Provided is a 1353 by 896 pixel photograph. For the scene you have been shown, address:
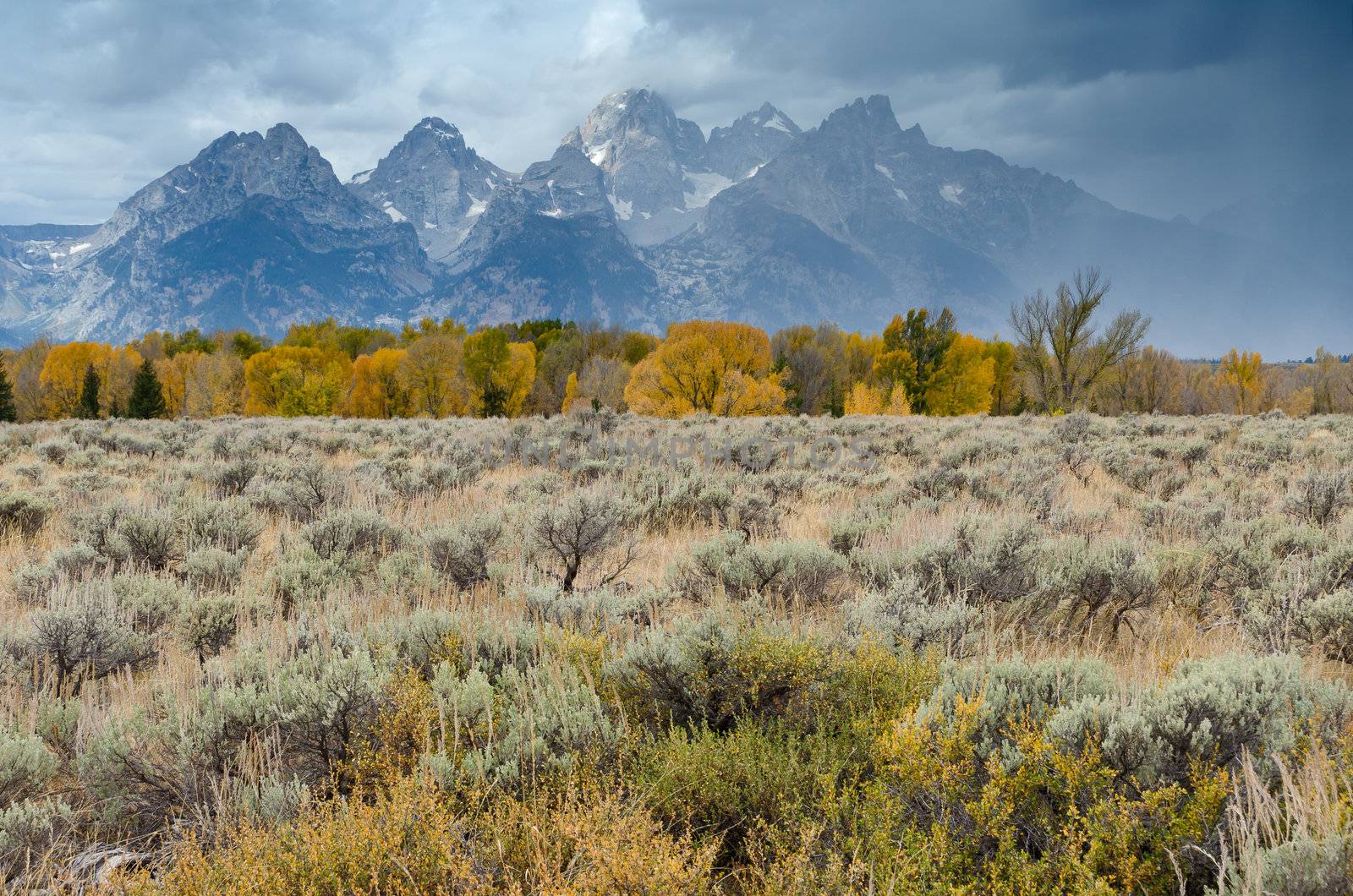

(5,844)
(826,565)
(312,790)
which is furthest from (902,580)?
(5,844)

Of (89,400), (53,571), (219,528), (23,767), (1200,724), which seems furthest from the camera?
(89,400)

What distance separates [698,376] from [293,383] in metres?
36.2

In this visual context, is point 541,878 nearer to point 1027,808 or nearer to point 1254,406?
point 1027,808

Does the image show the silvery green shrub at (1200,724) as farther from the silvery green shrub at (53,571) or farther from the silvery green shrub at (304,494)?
the silvery green shrub at (304,494)

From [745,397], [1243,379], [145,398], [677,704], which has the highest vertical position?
[1243,379]

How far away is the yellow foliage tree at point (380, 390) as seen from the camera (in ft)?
183

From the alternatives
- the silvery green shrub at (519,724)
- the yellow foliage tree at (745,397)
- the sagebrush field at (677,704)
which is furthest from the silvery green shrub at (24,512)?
the yellow foliage tree at (745,397)

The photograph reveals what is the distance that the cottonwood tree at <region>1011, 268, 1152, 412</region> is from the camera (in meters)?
38.9

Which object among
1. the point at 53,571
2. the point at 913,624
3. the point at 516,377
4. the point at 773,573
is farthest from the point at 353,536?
the point at 516,377

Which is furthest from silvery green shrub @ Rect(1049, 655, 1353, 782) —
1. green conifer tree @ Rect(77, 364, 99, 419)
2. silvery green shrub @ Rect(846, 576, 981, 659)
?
green conifer tree @ Rect(77, 364, 99, 419)

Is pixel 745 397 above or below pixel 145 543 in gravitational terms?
above

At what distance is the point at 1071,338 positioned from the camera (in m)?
39.5

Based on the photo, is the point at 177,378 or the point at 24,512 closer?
the point at 24,512

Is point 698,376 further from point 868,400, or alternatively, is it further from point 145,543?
point 145,543
